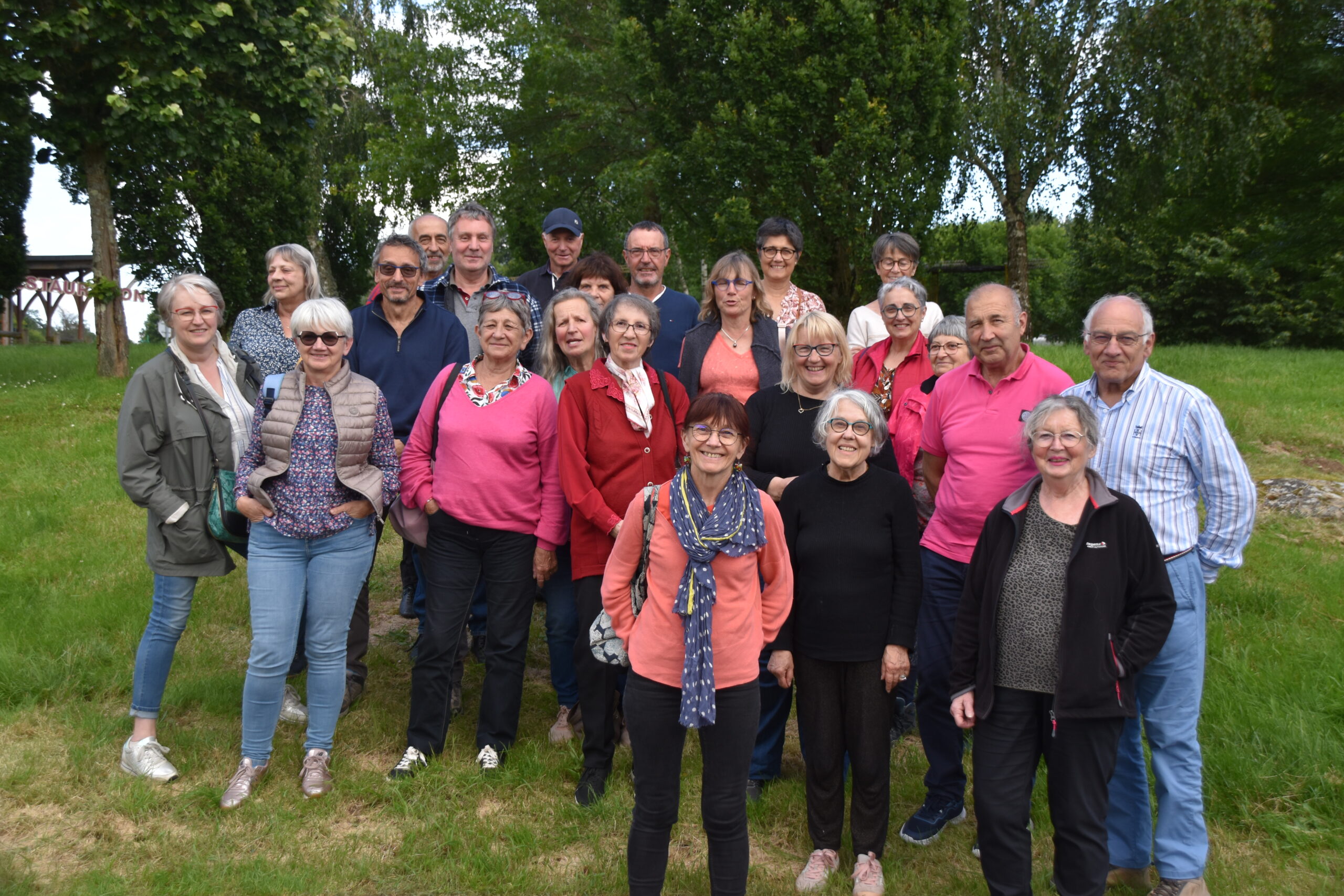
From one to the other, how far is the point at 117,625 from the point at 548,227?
3.93 meters

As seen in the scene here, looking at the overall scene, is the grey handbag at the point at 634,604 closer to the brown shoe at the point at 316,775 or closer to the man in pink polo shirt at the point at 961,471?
the man in pink polo shirt at the point at 961,471

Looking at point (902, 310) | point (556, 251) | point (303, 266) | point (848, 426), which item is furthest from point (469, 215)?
point (848, 426)

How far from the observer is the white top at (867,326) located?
17.9 feet

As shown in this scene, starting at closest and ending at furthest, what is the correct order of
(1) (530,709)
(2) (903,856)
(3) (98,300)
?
(2) (903,856) → (1) (530,709) → (3) (98,300)

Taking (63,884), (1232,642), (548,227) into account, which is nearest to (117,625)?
(63,884)

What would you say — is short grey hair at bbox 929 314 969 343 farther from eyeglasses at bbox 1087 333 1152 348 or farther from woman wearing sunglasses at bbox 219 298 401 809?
woman wearing sunglasses at bbox 219 298 401 809

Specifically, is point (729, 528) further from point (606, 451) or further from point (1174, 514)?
point (1174, 514)

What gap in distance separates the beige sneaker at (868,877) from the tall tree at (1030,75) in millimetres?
16960

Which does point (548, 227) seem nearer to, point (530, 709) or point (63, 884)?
point (530, 709)

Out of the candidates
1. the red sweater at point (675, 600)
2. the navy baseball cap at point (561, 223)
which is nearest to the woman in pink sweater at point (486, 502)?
the red sweater at point (675, 600)

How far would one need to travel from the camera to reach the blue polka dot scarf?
3.26 meters

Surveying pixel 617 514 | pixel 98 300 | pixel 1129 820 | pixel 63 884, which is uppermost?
pixel 98 300

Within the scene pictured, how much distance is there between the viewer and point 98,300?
15.1m

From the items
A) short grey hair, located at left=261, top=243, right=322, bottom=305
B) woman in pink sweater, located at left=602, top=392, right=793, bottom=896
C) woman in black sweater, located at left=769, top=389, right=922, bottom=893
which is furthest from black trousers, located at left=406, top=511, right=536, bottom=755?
short grey hair, located at left=261, top=243, right=322, bottom=305
